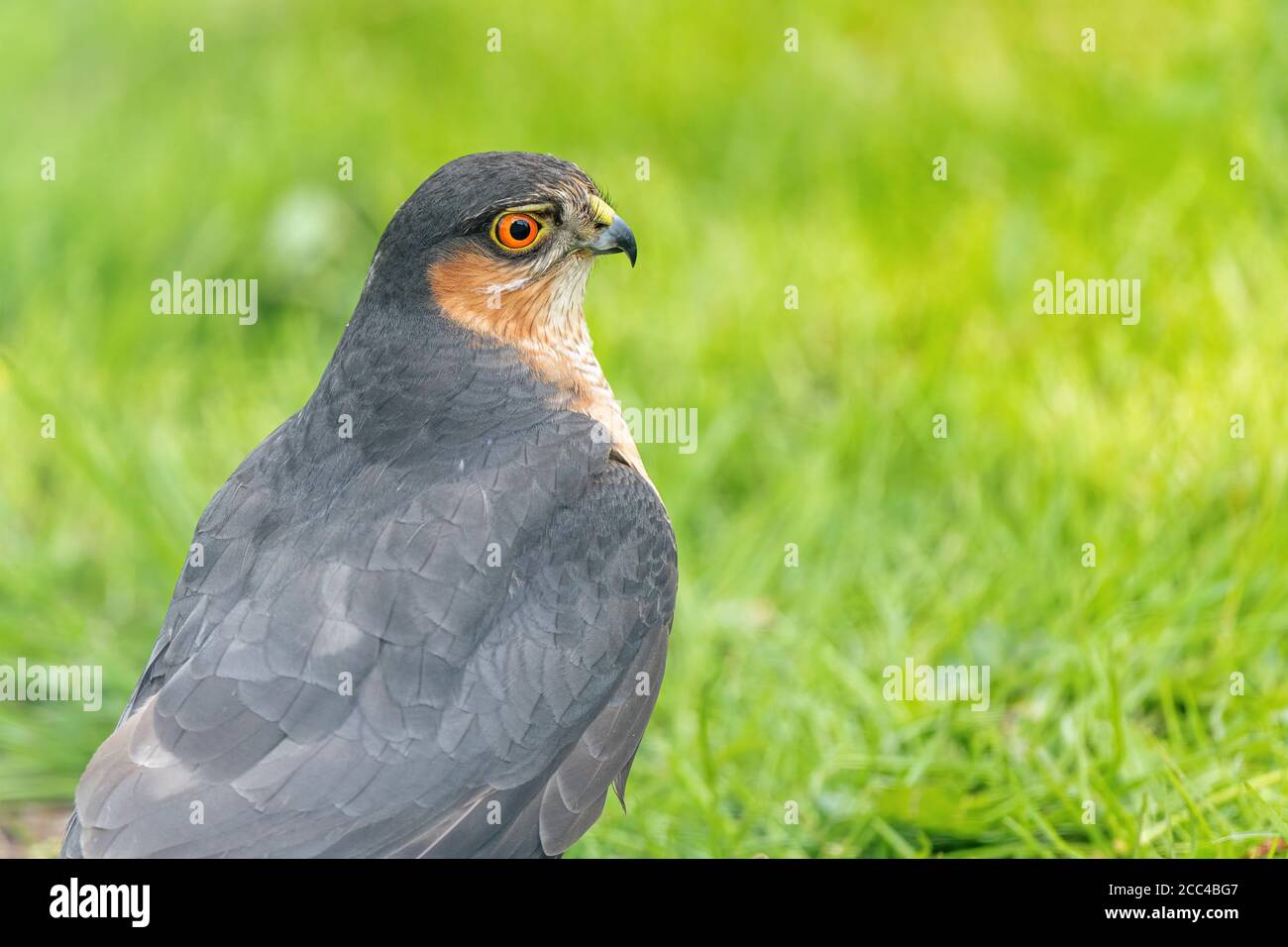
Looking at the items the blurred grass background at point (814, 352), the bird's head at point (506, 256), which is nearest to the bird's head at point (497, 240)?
the bird's head at point (506, 256)

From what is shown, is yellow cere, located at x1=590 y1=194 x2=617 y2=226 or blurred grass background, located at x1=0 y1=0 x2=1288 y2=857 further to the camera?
blurred grass background, located at x1=0 y1=0 x2=1288 y2=857

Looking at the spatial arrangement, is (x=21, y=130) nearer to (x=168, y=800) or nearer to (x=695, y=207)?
(x=695, y=207)

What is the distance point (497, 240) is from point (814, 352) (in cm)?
283

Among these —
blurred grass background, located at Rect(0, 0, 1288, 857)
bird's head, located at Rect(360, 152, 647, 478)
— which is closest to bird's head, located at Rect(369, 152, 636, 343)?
bird's head, located at Rect(360, 152, 647, 478)

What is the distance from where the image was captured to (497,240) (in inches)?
169

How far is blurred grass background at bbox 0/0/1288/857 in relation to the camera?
196 inches

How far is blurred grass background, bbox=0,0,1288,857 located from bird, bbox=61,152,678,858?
928 millimetres

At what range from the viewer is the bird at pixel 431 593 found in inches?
142

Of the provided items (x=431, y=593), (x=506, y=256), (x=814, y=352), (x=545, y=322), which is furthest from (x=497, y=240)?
(x=814, y=352)

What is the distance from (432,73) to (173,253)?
2.18 meters

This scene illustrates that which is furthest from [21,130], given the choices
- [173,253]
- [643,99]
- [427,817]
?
[427,817]

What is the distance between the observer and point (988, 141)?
25.8 feet

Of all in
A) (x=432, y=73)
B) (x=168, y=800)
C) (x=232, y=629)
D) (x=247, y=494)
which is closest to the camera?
(x=168, y=800)

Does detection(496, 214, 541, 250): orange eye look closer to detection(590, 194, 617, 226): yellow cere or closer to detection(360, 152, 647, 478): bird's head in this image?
detection(360, 152, 647, 478): bird's head
